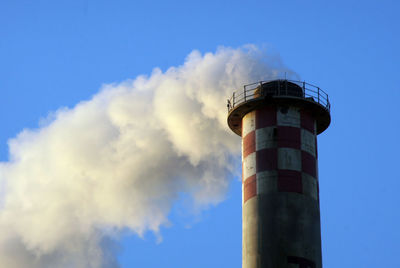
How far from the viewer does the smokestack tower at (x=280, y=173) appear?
42.0 meters

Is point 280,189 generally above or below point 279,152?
below

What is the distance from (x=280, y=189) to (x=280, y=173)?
110cm

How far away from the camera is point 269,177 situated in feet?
144

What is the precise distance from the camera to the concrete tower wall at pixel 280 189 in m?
41.9

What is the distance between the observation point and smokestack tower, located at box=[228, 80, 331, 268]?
42.0 meters

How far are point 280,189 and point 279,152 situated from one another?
259 centimetres

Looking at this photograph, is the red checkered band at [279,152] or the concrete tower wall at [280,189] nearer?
the concrete tower wall at [280,189]

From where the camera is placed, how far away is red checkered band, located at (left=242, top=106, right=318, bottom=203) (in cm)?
4362

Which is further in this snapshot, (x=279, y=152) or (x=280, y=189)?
(x=279, y=152)

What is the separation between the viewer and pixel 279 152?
4431 cm

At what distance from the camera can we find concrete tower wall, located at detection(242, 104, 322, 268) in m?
41.9

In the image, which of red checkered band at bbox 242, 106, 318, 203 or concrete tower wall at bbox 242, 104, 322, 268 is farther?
red checkered band at bbox 242, 106, 318, 203

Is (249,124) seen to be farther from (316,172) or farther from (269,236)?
(269,236)

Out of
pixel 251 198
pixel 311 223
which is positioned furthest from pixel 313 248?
pixel 251 198
